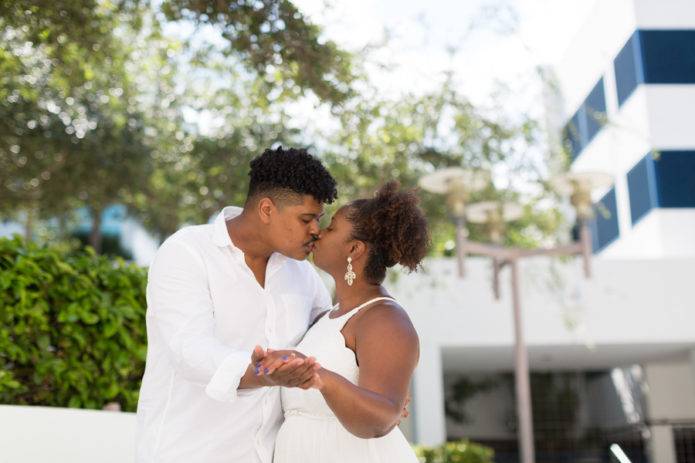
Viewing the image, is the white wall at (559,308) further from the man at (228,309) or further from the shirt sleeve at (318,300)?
the man at (228,309)

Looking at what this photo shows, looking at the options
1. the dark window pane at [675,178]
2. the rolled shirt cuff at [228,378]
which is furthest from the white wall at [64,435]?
the dark window pane at [675,178]

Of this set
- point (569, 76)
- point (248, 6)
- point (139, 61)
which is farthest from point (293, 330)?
point (569, 76)

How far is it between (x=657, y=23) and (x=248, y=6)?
647 inches

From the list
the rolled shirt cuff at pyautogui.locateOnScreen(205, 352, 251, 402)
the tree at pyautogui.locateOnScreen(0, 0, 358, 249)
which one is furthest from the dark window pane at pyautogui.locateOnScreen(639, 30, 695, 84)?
the rolled shirt cuff at pyautogui.locateOnScreen(205, 352, 251, 402)

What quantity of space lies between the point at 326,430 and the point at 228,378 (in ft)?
1.96

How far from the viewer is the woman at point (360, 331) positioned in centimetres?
269

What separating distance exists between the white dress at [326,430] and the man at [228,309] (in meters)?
0.11

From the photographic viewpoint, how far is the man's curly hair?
323cm

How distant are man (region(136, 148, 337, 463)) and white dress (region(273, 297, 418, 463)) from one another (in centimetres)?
11

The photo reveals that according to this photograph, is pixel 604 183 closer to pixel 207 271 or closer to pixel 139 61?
pixel 139 61

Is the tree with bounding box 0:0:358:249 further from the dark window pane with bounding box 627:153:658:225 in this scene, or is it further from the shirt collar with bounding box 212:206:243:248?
the dark window pane with bounding box 627:153:658:225

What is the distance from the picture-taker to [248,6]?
20.7 ft

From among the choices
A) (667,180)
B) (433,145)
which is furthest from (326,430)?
(667,180)

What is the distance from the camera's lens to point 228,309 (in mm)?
3135
